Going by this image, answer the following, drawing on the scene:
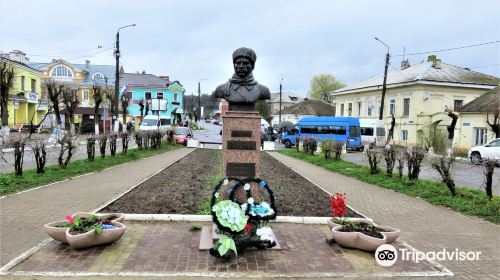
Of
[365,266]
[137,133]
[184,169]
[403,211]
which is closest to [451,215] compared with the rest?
[403,211]

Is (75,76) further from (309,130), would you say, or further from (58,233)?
(58,233)

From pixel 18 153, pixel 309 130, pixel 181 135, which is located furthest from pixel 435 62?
pixel 18 153

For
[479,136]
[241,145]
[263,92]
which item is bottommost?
[479,136]

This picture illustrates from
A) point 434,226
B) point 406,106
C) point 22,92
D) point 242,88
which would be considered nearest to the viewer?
point 242,88

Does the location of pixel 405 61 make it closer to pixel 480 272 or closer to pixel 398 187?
pixel 398 187

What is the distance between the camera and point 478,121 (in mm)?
25609

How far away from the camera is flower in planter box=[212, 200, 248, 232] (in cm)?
489

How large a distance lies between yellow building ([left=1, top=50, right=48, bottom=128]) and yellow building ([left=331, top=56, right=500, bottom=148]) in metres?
32.6

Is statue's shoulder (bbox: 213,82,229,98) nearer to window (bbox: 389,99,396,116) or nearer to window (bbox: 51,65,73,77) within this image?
window (bbox: 389,99,396,116)

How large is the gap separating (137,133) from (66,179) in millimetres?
10480

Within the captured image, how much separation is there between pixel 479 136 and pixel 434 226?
73.8 ft

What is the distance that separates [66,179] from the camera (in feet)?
35.7

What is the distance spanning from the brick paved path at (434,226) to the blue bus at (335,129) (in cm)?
1872

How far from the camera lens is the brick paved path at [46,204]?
18.1 ft
